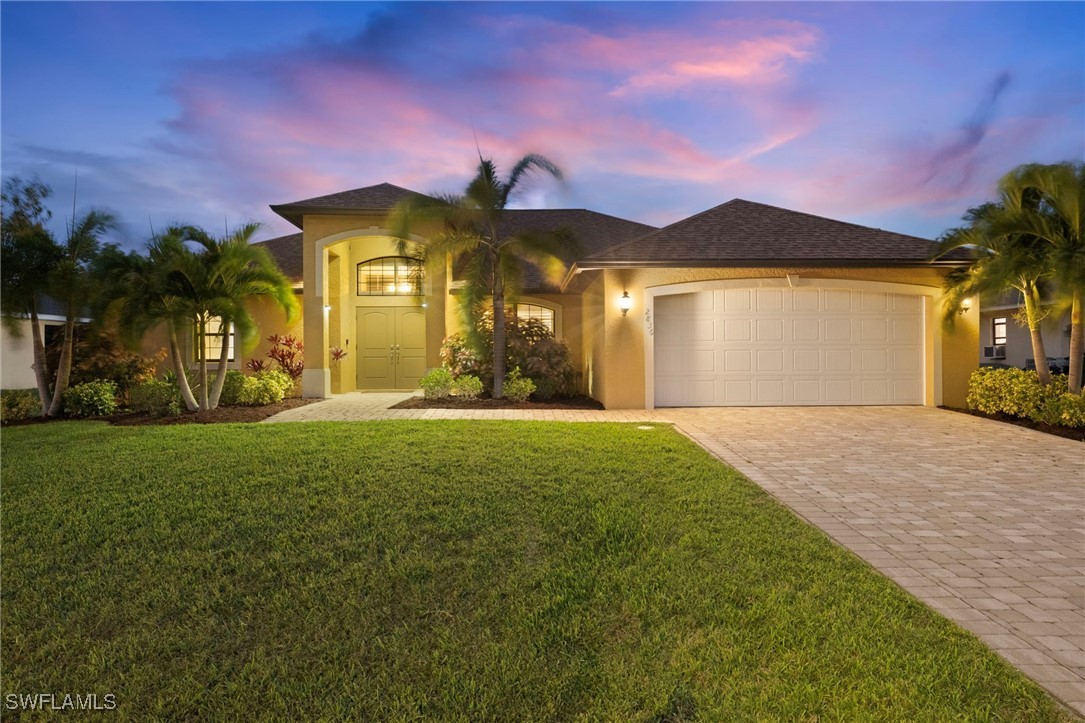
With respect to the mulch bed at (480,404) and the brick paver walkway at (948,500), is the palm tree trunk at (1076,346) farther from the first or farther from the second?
the mulch bed at (480,404)

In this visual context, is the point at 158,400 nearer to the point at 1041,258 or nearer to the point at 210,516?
the point at 210,516

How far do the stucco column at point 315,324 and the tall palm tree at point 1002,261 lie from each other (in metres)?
14.4

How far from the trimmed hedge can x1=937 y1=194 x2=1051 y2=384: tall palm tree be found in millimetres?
325

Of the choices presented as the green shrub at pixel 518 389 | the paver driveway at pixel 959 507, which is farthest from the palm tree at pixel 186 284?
the paver driveway at pixel 959 507

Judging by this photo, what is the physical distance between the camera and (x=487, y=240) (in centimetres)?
1335

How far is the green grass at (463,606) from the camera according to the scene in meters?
2.97

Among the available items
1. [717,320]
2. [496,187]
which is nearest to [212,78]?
[496,187]

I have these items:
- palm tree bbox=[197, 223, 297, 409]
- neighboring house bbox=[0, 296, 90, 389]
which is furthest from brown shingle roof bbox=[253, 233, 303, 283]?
neighboring house bbox=[0, 296, 90, 389]

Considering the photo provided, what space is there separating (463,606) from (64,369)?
515 inches

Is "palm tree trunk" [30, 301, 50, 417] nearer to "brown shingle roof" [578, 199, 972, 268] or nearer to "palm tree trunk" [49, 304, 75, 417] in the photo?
"palm tree trunk" [49, 304, 75, 417]

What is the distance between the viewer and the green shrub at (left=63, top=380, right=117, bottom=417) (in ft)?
40.8

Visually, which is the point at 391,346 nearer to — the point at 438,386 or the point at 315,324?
the point at 315,324

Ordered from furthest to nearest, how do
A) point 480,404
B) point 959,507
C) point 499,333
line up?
point 499,333 < point 480,404 < point 959,507

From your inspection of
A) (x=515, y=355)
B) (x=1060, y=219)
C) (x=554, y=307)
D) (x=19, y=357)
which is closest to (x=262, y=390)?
(x=515, y=355)
